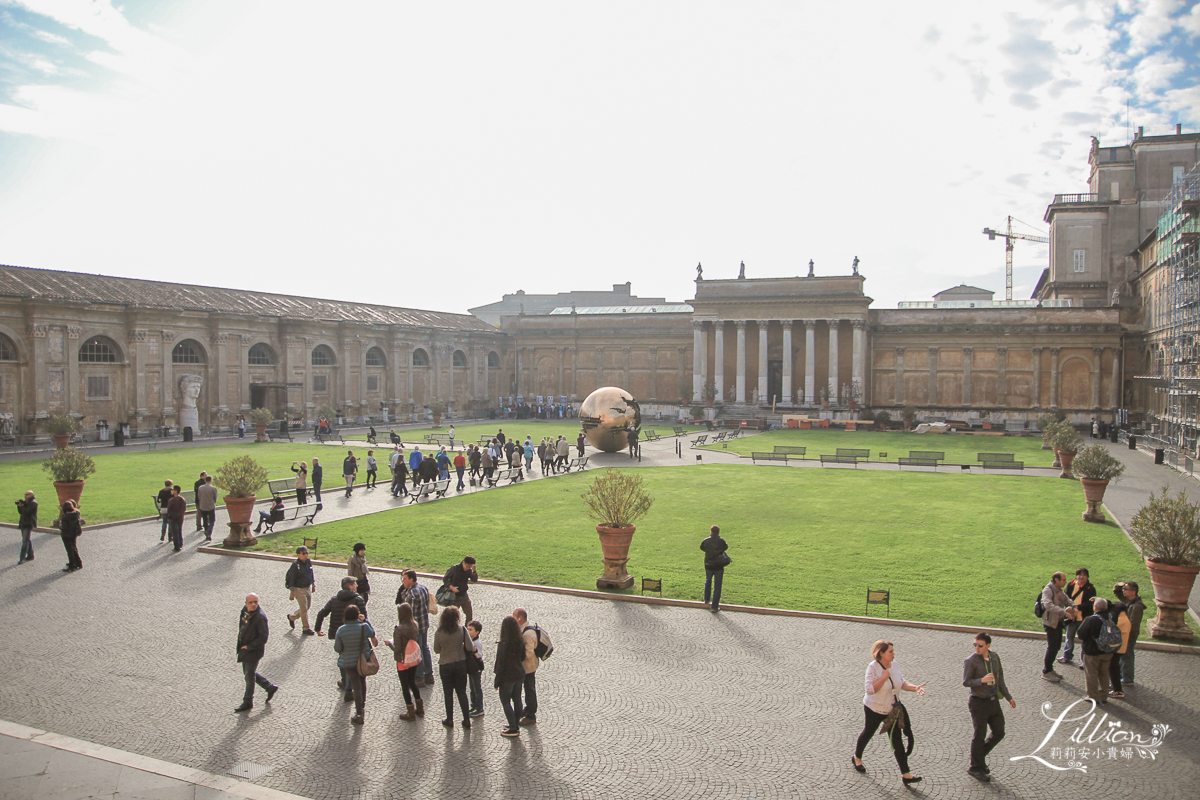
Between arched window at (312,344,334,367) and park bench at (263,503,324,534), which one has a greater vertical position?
arched window at (312,344,334,367)

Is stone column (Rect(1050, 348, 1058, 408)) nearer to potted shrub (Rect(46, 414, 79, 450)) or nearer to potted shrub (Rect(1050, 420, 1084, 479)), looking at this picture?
potted shrub (Rect(1050, 420, 1084, 479))

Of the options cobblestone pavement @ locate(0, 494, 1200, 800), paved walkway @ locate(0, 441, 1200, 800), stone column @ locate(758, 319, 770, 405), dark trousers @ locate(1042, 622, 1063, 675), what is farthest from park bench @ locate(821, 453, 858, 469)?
stone column @ locate(758, 319, 770, 405)

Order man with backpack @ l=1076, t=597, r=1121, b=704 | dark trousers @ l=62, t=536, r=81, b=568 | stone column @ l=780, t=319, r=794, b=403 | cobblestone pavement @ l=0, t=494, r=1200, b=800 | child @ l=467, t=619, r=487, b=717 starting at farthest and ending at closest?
stone column @ l=780, t=319, r=794, b=403, dark trousers @ l=62, t=536, r=81, b=568, man with backpack @ l=1076, t=597, r=1121, b=704, child @ l=467, t=619, r=487, b=717, cobblestone pavement @ l=0, t=494, r=1200, b=800

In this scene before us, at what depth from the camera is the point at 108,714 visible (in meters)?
8.61

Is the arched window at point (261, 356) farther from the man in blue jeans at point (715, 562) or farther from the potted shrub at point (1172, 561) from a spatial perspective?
the potted shrub at point (1172, 561)

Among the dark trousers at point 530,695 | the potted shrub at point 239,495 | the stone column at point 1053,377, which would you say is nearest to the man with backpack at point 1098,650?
the dark trousers at point 530,695

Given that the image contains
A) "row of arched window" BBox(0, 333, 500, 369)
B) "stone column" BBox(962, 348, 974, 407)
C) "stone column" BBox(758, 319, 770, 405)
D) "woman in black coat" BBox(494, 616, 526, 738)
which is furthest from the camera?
"stone column" BBox(758, 319, 770, 405)

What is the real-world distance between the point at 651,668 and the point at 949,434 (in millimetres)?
44615

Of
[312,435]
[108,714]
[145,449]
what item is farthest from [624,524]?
[312,435]

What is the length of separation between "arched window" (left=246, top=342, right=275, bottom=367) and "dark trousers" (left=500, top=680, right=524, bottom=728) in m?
45.1

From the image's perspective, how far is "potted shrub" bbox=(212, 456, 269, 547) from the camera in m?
17.0

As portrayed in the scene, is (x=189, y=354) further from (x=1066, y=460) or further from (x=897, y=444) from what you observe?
(x=1066, y=460)

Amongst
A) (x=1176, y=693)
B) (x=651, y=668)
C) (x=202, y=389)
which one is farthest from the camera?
(x=202, y=389)

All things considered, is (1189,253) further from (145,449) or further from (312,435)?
(145,449)
